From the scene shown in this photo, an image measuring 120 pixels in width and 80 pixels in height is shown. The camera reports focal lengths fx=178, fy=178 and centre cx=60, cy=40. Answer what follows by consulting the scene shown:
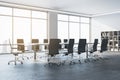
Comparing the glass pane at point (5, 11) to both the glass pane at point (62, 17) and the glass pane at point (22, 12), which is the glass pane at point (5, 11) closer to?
the glass pane at point (22, 12)

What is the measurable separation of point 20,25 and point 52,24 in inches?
97.3

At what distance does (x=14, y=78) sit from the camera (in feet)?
15.3

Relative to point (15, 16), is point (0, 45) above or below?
below

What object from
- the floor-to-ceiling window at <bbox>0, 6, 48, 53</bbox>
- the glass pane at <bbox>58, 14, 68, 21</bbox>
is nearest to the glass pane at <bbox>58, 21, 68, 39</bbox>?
the glass pane at <bbox>58, 14, 68, 21</bbox>

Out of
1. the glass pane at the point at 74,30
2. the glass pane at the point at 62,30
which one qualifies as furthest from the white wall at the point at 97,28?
the glass pane at the point at 62,30

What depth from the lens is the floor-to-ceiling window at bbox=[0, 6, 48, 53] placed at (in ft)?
39.9

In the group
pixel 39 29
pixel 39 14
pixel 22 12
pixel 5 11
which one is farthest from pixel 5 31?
pixel 39 14

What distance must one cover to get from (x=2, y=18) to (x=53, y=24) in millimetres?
3917

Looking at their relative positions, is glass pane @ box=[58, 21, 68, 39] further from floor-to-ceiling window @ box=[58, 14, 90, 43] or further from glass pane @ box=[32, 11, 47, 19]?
glass pane @ box=[32, 11, 47, 19]

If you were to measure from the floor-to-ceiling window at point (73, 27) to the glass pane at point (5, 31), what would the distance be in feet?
13.9

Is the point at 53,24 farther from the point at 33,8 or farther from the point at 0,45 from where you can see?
the point at 0,45

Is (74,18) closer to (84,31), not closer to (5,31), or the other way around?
(84,31)

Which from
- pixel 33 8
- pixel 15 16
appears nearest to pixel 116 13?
pixel 33 8

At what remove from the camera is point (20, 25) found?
1311cm
